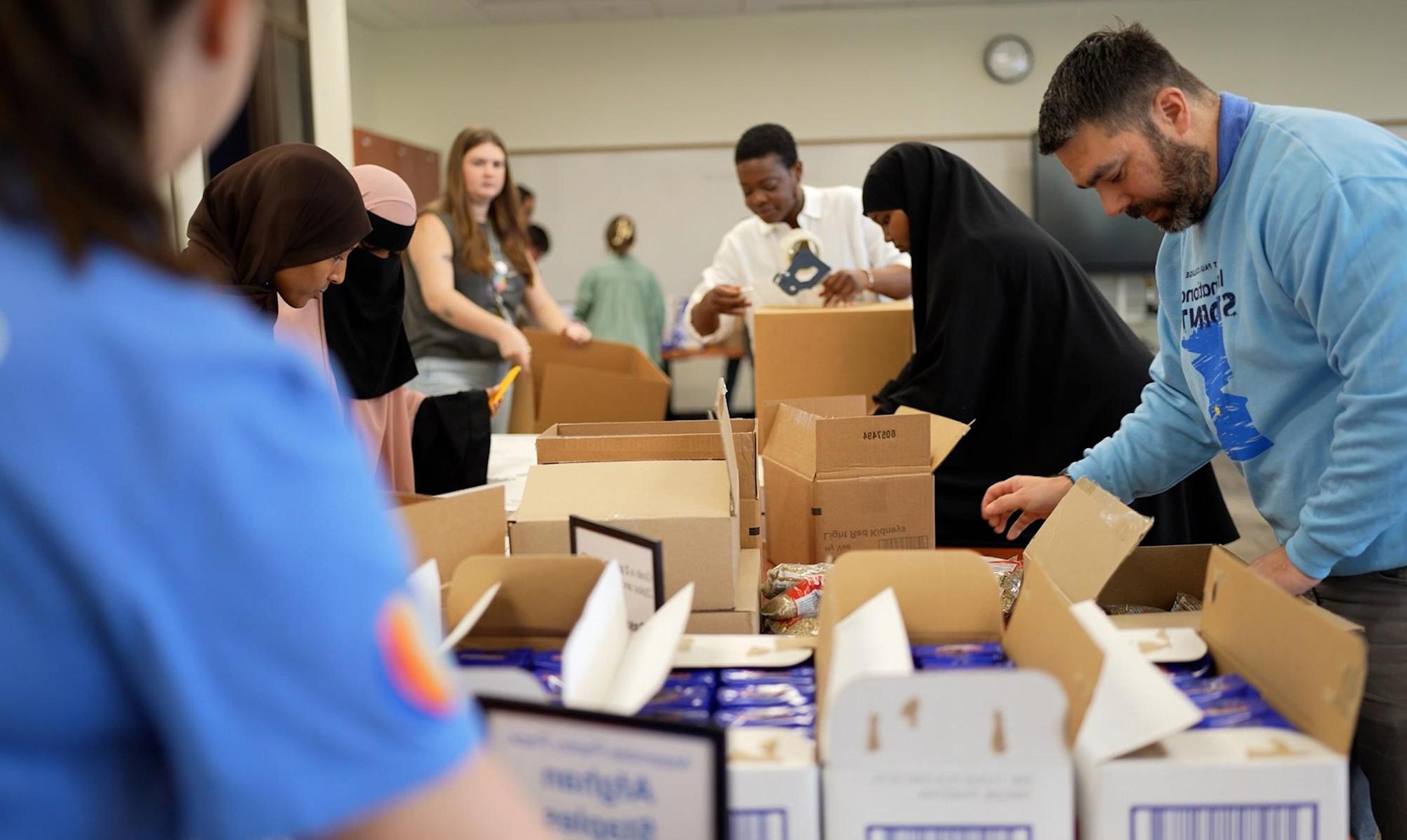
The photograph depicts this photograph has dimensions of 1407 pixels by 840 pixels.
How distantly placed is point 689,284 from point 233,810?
755cm

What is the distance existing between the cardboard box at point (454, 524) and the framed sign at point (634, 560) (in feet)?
0.61

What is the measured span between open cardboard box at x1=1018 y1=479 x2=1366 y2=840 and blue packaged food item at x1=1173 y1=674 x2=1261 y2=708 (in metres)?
0.01

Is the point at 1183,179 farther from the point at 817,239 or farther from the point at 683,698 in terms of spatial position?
the point at 817,239

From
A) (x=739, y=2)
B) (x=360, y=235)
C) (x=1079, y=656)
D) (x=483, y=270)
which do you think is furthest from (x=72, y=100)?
(x=739, y=2)

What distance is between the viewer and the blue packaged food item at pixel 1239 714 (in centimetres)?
85

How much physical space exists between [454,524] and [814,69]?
6.87 m

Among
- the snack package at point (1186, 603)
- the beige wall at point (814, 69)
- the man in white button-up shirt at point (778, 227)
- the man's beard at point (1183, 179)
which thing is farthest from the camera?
the beige wall at point (814, 69)

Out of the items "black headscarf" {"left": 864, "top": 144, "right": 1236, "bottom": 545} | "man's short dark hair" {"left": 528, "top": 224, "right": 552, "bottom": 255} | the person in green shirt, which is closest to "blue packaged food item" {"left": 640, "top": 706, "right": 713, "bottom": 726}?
"black headscarf" {"left": 864, "top": 144, "right": 1236, "bottom": 545}

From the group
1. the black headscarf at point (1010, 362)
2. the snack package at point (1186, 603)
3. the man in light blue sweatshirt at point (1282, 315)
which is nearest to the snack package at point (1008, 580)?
the man in light blue sweatshirt at point (1282, 315)

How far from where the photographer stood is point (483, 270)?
132 inches

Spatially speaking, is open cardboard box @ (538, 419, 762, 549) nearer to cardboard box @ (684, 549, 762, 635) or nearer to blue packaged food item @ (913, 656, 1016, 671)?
cardboard box @ (684, 549, 762, 635)

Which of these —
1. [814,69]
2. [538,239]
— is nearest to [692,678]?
[538,239]

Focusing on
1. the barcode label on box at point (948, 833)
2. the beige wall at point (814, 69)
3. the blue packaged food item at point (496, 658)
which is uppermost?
the beige wall at point (814, 69)

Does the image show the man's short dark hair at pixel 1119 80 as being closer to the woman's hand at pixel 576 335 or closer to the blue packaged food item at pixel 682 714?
the blue packaged food item at pixel 682 714
